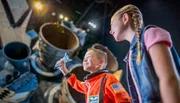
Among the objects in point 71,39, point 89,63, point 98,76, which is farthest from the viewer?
point 71,39

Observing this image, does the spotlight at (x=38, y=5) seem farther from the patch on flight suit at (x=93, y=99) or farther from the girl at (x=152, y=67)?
the girl at (x=152, y=67)

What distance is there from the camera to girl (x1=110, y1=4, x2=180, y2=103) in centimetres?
96

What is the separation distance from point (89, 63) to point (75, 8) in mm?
4078

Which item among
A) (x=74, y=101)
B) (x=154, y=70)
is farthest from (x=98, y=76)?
(x=74, y=101)

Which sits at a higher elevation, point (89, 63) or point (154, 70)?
point (154, 70)

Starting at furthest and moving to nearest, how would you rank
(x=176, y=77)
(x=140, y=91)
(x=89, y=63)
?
(x=89, y=63)
(x=140, y=91)
(x=176, y=77)

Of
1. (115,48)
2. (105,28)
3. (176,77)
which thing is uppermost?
(176,77)

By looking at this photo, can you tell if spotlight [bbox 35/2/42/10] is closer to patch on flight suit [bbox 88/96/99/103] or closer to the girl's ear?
patch on flight suit [bbox 88/96/99/103]

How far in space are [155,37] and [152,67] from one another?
0.49 ft

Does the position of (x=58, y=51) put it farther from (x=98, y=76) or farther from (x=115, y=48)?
(x=115, y=48)

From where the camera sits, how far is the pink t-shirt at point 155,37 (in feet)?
3.44

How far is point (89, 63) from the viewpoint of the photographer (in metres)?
2.13

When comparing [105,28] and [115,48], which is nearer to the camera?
[115,48]

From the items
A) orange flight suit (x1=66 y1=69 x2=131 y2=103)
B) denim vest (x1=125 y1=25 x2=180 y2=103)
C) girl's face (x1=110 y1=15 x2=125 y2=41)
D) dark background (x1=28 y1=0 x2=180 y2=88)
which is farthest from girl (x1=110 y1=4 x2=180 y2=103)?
dark background (x1=28 y1=0 x2=180 y2=88)
